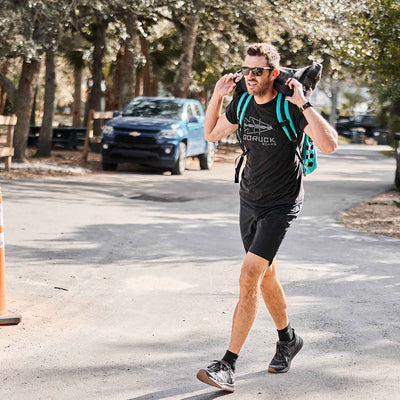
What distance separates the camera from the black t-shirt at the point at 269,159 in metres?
4.95

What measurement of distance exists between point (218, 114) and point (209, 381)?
1594 millimetres

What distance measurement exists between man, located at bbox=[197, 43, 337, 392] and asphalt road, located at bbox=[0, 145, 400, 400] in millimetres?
336


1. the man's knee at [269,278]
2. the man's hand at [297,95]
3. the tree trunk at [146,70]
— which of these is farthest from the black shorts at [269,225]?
the tree trunk at [146,70]

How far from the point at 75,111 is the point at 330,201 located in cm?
2537

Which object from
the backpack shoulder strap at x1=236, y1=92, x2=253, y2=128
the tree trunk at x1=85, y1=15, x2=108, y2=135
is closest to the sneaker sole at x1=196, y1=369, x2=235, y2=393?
the backpack shoulder strap at x1=236, y1=92, x2=253, y2=128

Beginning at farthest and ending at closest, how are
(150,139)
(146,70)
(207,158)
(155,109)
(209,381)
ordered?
1. (146,70)
2. (207,158)
3. (155,109)
4. (150,139)
5. (209,381)

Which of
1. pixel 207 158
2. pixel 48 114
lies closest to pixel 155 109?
pixel 207 158

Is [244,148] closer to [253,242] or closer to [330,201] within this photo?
[253,242]

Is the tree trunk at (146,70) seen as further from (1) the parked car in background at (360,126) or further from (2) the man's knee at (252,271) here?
(2) the man's knee at (252,271)

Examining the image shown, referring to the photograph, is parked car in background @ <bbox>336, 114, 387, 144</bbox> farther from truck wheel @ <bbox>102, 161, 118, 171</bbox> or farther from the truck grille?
the truck grille

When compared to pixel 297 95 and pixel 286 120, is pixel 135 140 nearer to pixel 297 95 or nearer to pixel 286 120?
pixel 286 120

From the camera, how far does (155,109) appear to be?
21328mm

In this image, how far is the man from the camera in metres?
4.87

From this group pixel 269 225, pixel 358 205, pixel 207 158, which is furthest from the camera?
pixel 207 158
